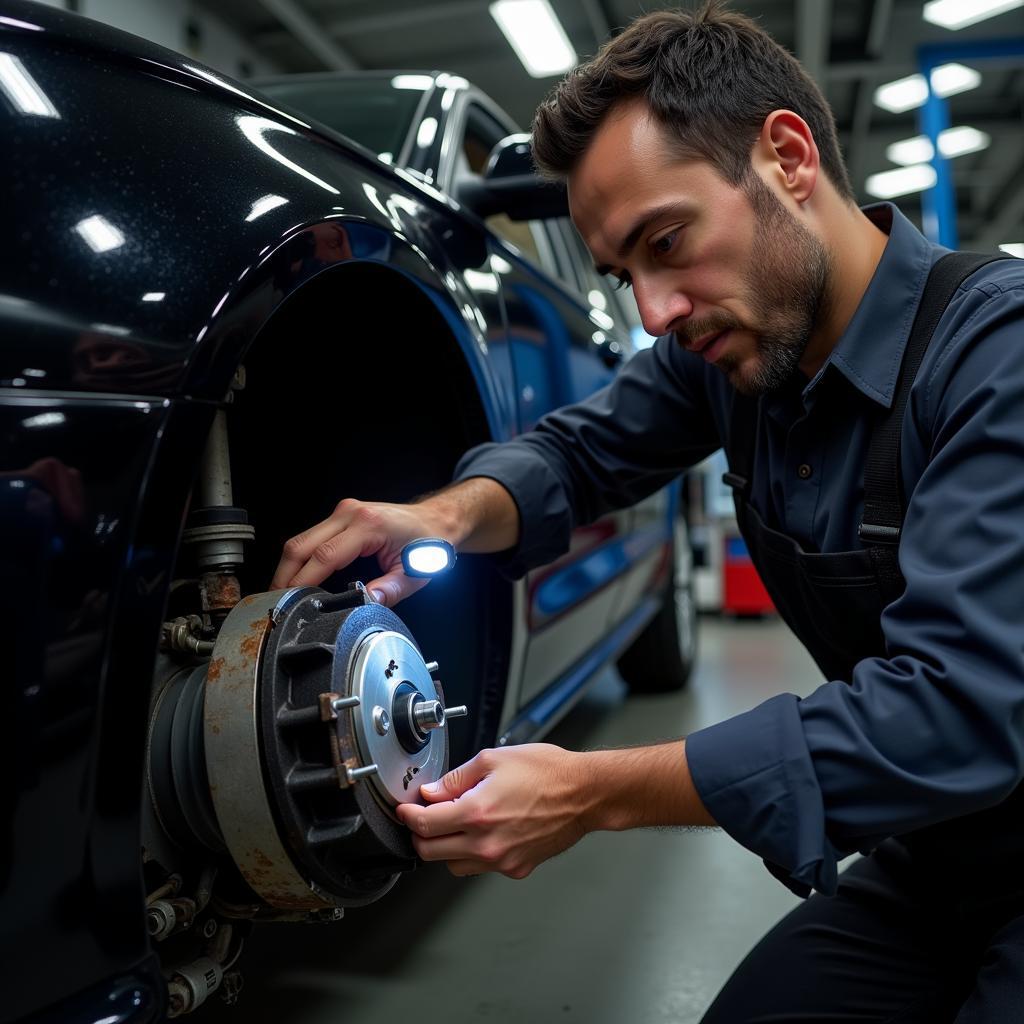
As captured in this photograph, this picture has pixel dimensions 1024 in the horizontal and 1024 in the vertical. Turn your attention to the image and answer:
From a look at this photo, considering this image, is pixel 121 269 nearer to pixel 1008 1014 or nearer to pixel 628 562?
pixel 1008 1014

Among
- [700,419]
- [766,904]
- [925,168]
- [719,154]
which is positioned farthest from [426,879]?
[925,168]

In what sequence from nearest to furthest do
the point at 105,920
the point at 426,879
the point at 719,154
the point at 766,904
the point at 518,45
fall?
the point at 105,920
the point at 719,154
the point at 766,904
the point at 426,879
the point at 518,45

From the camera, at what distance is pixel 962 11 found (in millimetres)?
6262

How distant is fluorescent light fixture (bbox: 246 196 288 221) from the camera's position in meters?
0.73

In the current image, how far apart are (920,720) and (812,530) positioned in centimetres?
35

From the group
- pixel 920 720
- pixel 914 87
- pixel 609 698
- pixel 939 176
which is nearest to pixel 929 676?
pixel 920 720

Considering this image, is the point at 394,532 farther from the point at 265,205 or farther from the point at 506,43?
the point at 506,43

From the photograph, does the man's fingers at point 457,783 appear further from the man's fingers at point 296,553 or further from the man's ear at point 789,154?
the man's ear at point 789,154

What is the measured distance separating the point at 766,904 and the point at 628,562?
83 cm

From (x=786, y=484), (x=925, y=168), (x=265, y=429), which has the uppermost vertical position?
(x=925, y=168)

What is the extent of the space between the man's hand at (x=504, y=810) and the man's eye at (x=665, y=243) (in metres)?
0.54

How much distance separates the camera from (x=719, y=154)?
1.01 m

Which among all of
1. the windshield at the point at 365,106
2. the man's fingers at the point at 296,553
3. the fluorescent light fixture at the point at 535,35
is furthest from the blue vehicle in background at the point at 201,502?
the fluorescent light fixture at the point at 535,35

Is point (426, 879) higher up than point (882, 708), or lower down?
lower down
